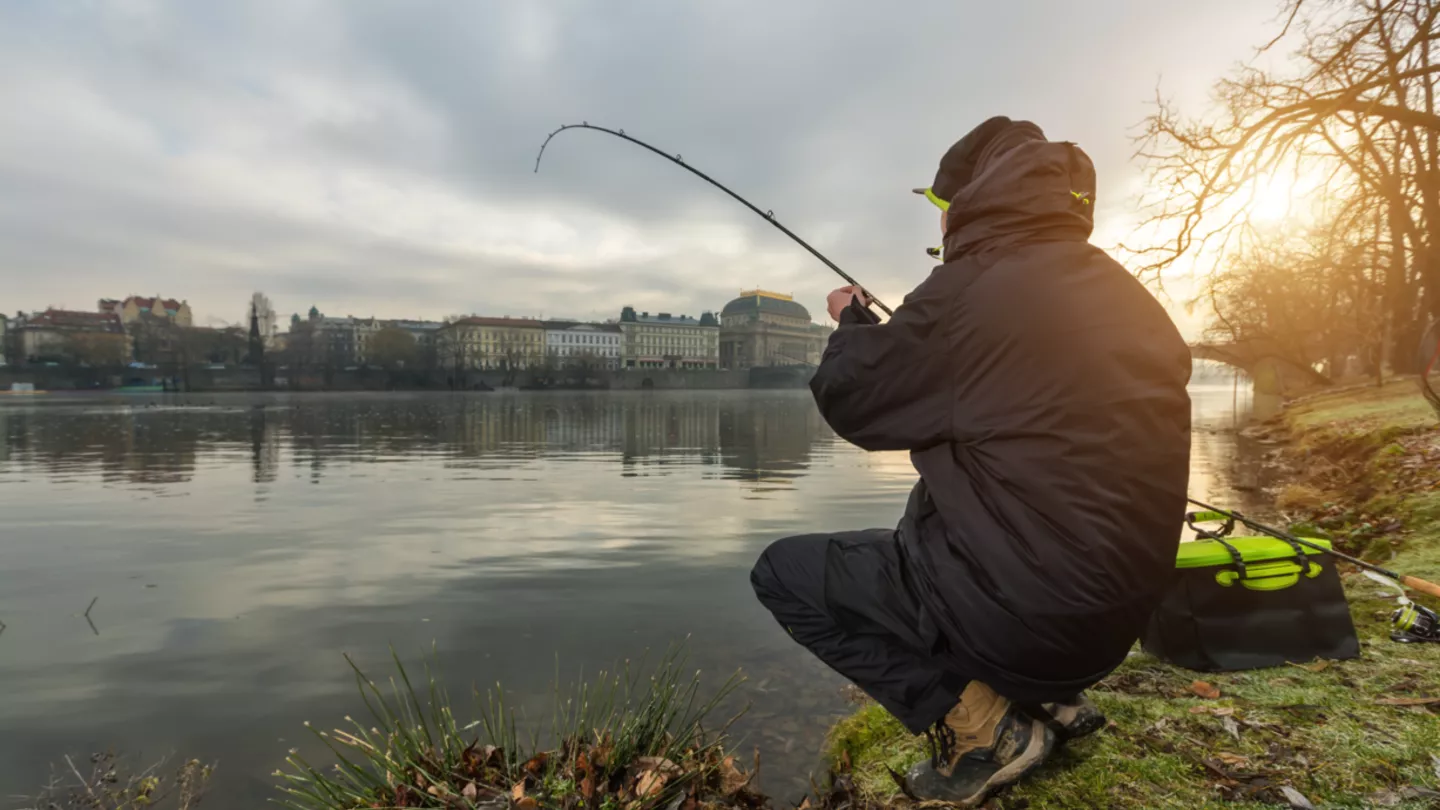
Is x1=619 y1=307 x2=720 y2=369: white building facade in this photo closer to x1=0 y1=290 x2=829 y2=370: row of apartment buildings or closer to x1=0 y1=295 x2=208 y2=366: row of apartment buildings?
x1=0 y1=290 x2=829 y2=370: row of apartment buildings

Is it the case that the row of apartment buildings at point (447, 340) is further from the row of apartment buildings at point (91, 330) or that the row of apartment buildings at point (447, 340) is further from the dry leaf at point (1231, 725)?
the dry leaf at point (1231, 725)

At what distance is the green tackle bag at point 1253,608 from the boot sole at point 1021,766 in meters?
1.29

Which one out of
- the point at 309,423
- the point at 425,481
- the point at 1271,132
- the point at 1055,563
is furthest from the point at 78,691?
the point at 309,423

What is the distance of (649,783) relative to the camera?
320 cm

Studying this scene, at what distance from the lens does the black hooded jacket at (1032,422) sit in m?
2.31

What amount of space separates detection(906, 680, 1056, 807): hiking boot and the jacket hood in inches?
68.2

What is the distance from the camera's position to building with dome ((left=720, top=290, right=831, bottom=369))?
17250 cm

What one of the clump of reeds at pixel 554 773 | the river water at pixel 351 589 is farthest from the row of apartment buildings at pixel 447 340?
the clump of reeds at pixel 554 773

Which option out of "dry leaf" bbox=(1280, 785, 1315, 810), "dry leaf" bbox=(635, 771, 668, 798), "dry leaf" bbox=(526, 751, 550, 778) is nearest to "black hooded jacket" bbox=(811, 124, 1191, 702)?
"dry leaf" bbox=(1280, 785, 1315, 810)

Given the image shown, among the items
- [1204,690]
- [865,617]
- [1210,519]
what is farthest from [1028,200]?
[1210,519]

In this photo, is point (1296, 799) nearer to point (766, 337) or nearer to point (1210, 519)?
point (1210, 519)

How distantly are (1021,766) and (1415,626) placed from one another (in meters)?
2.88

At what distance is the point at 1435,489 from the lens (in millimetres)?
7719

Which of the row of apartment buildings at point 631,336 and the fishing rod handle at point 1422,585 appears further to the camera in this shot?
the row of apartment buildings at point 631,336
